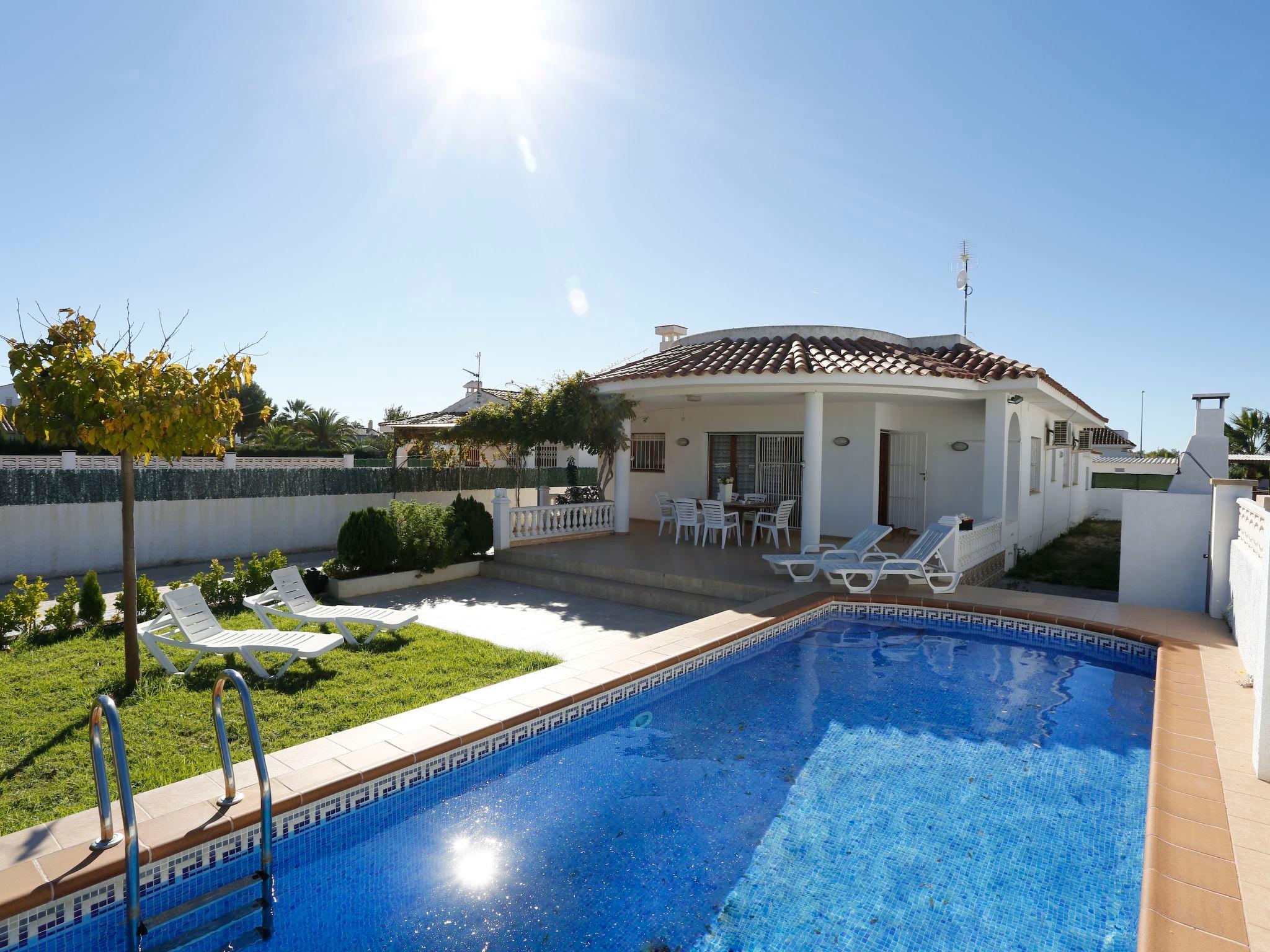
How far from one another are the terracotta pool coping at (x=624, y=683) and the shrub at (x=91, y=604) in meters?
5.46

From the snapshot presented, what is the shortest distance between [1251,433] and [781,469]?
34.2 metres

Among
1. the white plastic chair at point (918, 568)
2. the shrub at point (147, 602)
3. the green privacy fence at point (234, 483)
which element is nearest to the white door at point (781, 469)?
the white plastic chair at point (918, 568)

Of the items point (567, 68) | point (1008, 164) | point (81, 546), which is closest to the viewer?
point (567, 68)

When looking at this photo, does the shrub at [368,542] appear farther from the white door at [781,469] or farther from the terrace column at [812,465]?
the white door at [781,469]

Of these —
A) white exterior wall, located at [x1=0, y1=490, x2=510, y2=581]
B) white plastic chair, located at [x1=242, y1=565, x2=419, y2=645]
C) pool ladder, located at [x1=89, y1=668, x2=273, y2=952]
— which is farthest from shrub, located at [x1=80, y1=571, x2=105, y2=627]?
pool ladder, located at [x1=89, y1=668, x2=273, y2=952]

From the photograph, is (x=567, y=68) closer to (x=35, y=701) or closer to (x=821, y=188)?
(x=821, y=188)

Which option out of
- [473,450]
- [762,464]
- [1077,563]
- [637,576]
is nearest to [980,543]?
[1077,563]

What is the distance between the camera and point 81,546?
1268 centimetres

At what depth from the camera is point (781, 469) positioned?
16781 mm

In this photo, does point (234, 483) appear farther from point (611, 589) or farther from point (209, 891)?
point (209, 891)

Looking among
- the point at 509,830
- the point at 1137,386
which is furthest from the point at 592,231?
the point at 1137,386

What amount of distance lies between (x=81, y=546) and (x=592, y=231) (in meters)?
11.2

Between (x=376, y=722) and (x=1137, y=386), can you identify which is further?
(x=1137, y=386)

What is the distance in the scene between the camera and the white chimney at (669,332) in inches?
759
